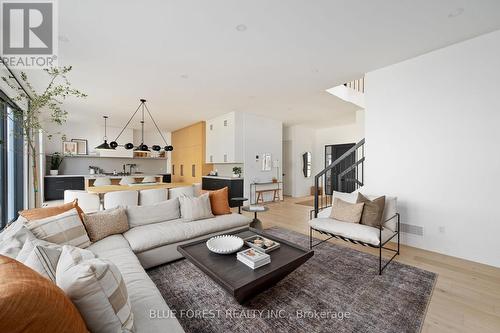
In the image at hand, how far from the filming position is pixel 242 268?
1762 millimetres

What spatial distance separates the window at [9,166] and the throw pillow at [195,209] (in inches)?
102

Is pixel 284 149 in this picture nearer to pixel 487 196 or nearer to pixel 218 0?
pixel 487 196

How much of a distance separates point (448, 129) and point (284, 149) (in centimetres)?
585

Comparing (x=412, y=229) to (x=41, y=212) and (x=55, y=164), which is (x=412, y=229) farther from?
(x=55, y=164)

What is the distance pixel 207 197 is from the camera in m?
3.30

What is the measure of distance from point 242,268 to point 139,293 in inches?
30.8

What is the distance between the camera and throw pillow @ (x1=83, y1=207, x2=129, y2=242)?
2.31 metres

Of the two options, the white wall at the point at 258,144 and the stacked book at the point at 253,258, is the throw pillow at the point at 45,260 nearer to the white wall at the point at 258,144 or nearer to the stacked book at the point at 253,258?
the stacked book at the point at 253,258

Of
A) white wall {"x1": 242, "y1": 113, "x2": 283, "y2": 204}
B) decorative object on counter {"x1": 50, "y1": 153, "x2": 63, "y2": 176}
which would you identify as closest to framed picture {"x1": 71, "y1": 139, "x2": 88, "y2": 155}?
decorative object on counter {"x1": 50, "y1": 153, "x2": 63, "y2": 176}

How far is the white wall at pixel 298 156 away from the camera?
319 inches

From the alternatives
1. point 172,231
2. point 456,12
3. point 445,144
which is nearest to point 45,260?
point 172,231

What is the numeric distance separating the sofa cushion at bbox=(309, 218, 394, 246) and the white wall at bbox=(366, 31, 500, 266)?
91 centimetres

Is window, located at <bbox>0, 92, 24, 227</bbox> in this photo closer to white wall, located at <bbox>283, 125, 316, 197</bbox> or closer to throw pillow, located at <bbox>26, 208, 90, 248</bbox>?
throw pillow, located at <bbox>26, 208, 90, 248</bbox>

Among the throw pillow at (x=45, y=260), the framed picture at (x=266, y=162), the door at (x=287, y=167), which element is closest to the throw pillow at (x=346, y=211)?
the throw pillow at (x=45, y=260)
